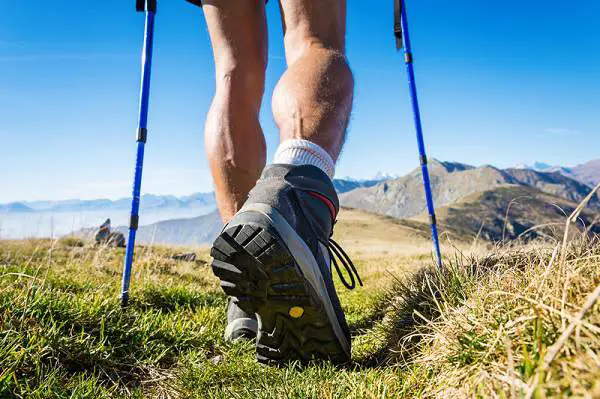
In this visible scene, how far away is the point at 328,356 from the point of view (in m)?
2.21

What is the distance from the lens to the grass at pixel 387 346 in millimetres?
1193

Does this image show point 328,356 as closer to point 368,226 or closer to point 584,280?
point 584,280

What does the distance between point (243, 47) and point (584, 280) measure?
8.39 ft

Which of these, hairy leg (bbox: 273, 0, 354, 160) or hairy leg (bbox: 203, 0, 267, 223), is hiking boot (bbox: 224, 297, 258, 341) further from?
hairy leg (bbox: 273, 0, 354, 160)

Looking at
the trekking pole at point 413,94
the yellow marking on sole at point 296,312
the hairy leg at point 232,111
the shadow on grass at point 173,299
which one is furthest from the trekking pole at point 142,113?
the trekking pole at point 413,94

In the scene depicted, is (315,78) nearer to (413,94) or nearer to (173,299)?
(173,299)

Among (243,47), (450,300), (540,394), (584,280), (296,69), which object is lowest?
(450,300)

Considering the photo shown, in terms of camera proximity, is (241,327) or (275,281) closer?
(275,281)

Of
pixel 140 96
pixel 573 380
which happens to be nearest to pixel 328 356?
pixel 573 380

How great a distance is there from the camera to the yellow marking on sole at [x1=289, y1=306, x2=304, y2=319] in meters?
1.99

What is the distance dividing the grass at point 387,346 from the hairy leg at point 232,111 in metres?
0.97

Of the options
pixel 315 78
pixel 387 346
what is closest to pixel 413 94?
pixel 315 78

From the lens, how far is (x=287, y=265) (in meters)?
1.91

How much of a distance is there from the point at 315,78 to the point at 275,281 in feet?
3.52
